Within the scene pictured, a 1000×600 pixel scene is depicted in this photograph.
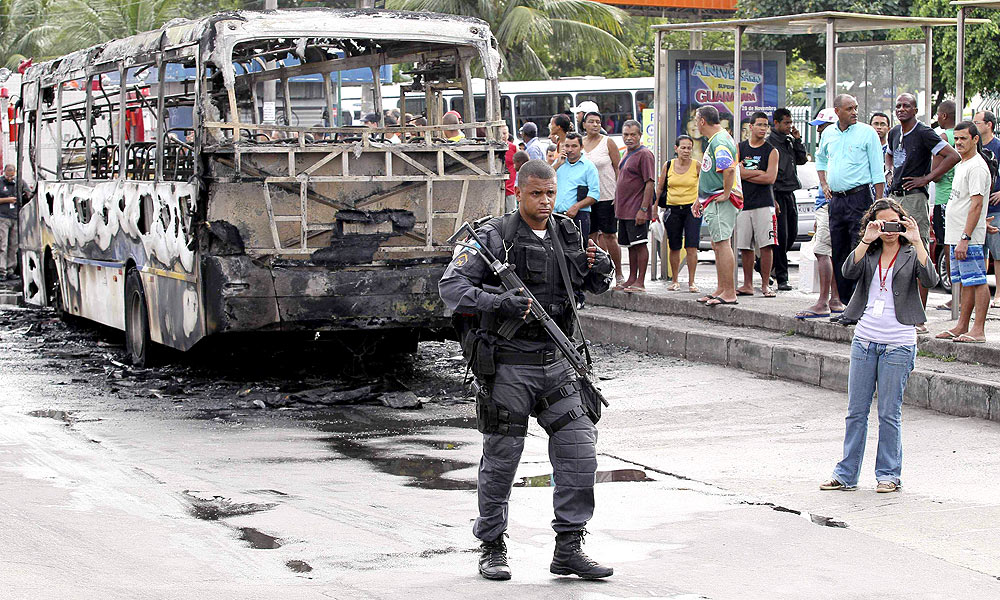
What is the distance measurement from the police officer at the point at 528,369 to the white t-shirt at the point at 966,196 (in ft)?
16.6

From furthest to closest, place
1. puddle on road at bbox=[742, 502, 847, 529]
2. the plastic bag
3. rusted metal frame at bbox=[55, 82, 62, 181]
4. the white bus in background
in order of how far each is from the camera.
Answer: the white bus in background < rusted metal frame at bbox=[55, 82, 62, 181] < the plastic bag < puddle on road at bbox=[742, 502, 847, 529]

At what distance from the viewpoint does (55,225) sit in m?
13.9

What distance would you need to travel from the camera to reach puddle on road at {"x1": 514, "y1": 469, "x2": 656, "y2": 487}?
7.37 meters

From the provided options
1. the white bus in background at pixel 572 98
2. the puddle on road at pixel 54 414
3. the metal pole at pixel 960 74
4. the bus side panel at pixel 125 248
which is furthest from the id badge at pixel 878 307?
the white bus in background at pixel 572 98

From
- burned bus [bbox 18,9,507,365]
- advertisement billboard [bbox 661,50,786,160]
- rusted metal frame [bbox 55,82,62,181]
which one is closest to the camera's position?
burned bus [bbox 18,9,507,365]

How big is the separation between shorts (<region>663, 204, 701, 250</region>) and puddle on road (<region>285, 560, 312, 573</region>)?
8292mm

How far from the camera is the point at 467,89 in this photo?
11164 millimetres

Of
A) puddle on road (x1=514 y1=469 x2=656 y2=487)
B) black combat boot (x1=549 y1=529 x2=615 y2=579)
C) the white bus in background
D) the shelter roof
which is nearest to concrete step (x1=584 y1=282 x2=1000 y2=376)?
the shelter roof

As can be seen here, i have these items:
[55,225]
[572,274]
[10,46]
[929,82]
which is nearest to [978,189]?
[929,82]

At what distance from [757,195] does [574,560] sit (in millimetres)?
7960

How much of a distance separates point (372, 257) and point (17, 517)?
402cm

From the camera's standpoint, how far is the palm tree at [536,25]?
1292 inches

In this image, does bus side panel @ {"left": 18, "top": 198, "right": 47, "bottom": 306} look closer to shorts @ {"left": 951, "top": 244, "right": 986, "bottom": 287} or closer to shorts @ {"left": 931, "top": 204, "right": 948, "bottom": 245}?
shorts @ {"left": 931, "top": 204, "right": 948, "bottom": 245}

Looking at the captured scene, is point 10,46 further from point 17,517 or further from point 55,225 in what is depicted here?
point 17,517
